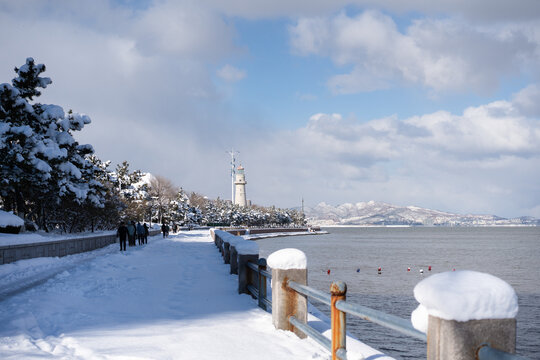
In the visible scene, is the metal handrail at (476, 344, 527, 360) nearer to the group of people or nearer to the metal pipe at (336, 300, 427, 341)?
the metal pipe at (336, 300, 427, 341)

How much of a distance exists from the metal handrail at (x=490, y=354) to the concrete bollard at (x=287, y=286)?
4.36 metres

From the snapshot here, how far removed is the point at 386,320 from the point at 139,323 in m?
5.58

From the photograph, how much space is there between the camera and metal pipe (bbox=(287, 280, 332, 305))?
5882 millimetres

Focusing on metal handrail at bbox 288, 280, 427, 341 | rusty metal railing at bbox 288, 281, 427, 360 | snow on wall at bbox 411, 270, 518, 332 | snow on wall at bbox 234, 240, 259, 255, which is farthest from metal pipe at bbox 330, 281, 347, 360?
snow on wall at bbox 234, 240, 259, 255

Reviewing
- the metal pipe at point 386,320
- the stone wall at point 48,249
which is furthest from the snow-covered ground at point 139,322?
the stone wall at point 48,249

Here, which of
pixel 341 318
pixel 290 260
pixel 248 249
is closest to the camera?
pixel 341 318

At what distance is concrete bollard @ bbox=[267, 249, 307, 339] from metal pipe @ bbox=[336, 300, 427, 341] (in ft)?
7.39

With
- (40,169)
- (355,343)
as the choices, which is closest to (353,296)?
(40,169)

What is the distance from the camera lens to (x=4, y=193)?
2800 centimetres

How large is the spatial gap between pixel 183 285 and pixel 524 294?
2440cm

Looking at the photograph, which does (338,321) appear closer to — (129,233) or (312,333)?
(312,333)

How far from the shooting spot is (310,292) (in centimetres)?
651

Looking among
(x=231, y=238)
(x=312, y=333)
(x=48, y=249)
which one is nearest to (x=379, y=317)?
(x=312, y=333)

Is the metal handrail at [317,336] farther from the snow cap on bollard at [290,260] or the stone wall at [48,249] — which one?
the stone wall at [48,249]
